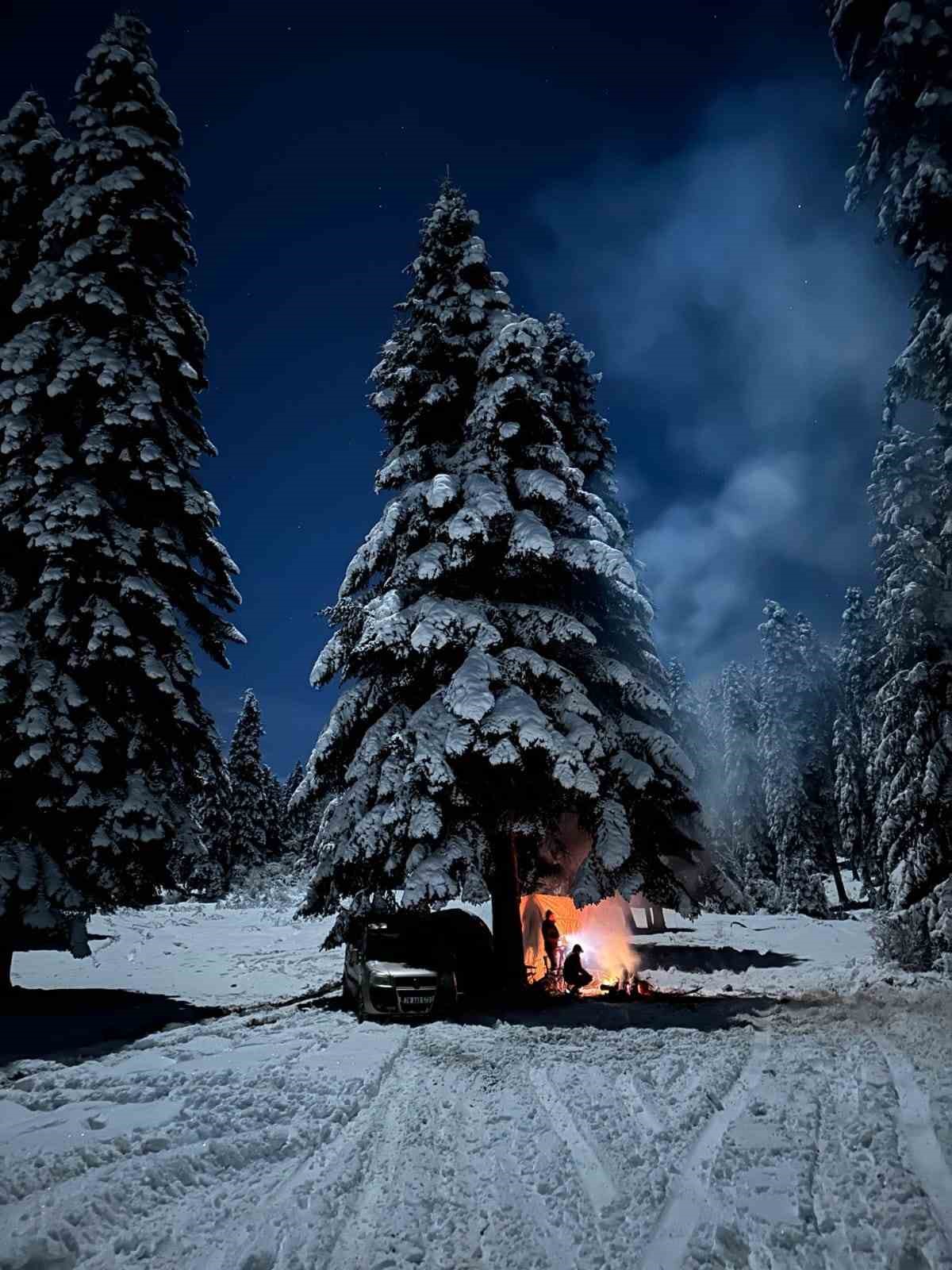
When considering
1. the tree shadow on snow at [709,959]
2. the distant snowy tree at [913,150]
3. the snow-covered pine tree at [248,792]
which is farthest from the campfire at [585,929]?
the snow-covered pine tree at [248,792]

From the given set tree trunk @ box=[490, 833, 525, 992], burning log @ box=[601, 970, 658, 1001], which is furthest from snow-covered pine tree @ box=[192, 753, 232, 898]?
burning log @ box=[601, 970, 658, 1001]

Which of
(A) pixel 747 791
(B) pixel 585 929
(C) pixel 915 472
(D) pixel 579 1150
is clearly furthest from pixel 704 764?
(D) pixel 579 1150

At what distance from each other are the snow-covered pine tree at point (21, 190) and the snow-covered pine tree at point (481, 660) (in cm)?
796

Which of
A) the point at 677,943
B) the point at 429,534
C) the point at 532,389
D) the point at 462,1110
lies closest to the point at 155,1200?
the point at 462,1110

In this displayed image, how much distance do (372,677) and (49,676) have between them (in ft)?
19.0

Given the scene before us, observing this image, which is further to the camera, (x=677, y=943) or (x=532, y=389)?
(x=677, y=943)

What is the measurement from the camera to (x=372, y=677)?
14.9 meters

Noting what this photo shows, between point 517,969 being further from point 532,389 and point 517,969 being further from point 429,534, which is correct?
point 532,389

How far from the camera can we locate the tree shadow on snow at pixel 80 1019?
9531 millimetres

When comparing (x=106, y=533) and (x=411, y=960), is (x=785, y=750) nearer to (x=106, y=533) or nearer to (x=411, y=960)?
(x=411, y=960)

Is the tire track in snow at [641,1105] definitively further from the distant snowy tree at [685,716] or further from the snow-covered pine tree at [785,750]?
the snow-covered pine tree at [785,750]

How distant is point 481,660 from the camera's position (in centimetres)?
1320

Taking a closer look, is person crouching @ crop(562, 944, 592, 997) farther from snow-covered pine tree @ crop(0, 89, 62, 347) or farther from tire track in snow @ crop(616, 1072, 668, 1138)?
snow-covered pine tree @ crop(0, 89, 62, 347)

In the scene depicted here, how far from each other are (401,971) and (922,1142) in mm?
8450
